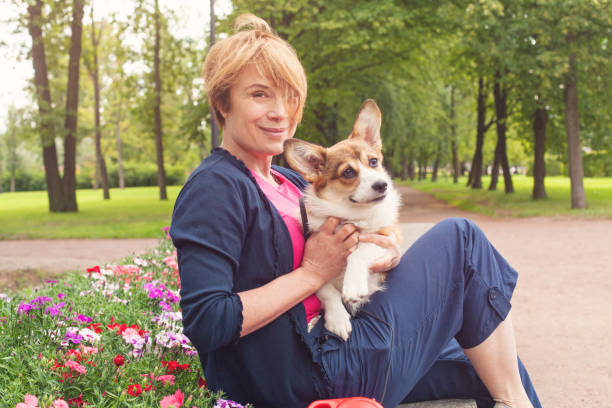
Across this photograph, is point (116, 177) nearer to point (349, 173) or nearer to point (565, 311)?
point (565, 311)

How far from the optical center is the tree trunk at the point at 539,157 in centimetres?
2081

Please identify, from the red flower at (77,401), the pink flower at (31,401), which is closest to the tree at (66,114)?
the red flower at (77,401)

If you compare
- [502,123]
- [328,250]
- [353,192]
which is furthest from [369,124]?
[502,123]

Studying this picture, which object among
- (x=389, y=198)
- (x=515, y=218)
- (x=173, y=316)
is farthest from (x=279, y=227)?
(x=515, y=218)

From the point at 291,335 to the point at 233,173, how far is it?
2.48 feet

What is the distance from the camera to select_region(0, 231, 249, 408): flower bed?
214 centimetres

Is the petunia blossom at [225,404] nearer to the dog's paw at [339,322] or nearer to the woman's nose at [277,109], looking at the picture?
the dog's paw at [339,322]

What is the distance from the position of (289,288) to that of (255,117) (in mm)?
875

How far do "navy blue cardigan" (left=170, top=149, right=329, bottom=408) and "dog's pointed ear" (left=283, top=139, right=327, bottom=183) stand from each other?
39cm

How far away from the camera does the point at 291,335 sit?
2174mm

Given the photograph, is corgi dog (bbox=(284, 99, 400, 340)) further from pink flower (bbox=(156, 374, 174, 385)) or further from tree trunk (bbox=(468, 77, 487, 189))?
tree trunk (bbox=(468, 77, 487, 189))

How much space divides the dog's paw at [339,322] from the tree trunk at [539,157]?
20414 millimetres

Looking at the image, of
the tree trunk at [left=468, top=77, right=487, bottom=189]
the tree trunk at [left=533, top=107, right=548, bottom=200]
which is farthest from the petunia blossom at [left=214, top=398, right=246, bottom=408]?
the tree trunk at [left=468, top=77, right=487, bottom=189]

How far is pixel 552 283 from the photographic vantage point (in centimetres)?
764
